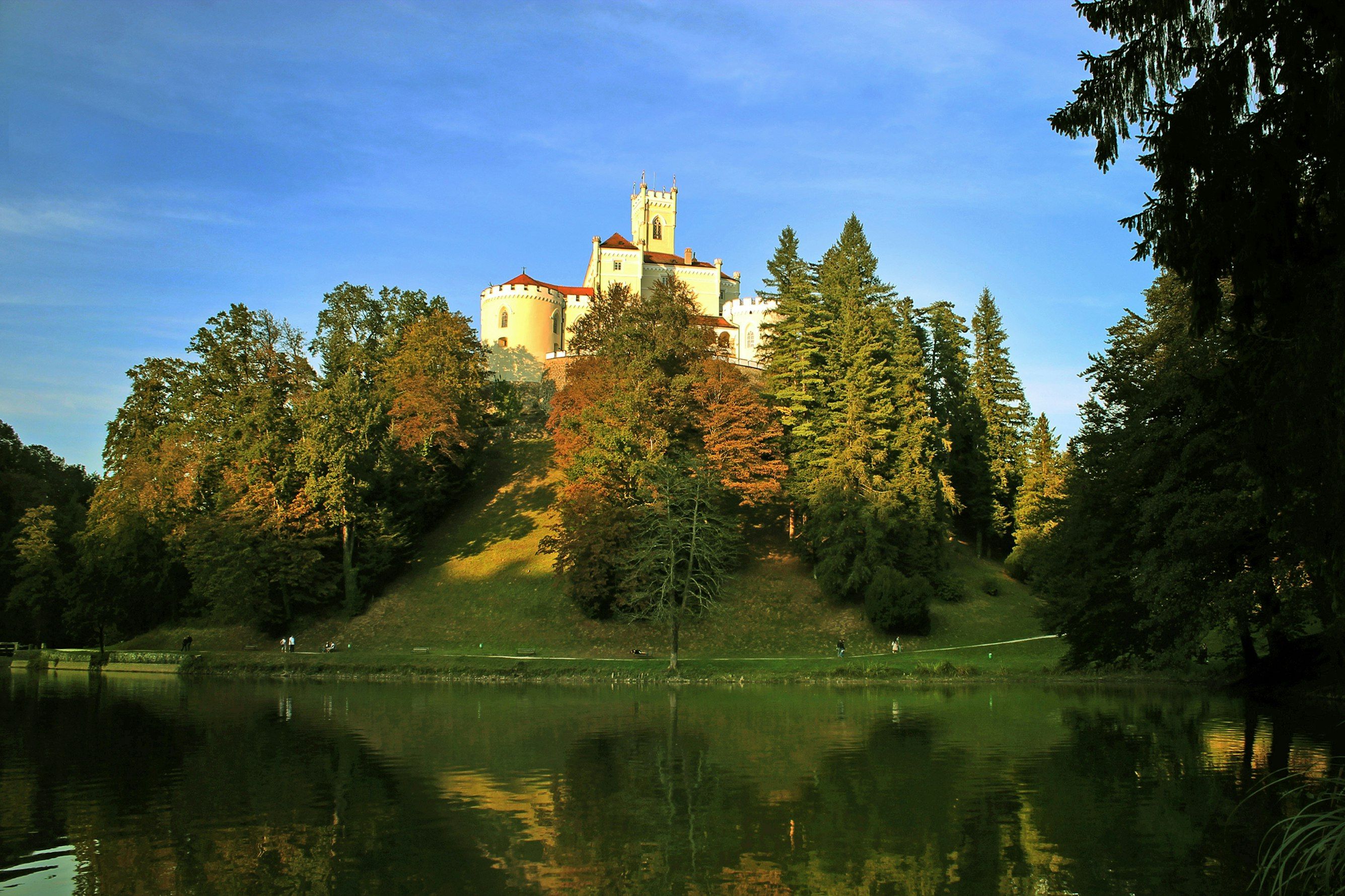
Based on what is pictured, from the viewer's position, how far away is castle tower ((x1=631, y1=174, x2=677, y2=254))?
91.1 meters

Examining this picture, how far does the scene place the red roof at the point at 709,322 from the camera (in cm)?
4247

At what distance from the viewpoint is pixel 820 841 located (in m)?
10.6

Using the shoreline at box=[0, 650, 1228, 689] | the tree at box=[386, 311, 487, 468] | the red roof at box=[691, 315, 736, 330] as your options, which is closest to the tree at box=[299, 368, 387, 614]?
the tree at box=[386, 311, 487, 468]

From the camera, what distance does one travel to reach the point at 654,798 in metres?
12.9

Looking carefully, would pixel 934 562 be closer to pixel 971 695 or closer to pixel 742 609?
pixel 742 609

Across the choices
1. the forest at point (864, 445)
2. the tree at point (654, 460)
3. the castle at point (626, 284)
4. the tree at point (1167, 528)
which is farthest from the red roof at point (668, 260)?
the tree at point (1167, 528)

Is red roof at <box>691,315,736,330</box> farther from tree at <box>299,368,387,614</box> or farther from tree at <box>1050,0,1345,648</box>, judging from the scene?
tree at <box>1050,0,1345,648</box>

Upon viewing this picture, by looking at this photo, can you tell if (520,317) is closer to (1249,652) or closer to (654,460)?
(654,460)

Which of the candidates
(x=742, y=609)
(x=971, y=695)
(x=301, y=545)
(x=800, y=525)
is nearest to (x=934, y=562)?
(x=800, y=525)

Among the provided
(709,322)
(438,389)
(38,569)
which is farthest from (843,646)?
(38,569)

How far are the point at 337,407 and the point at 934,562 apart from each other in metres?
25.5

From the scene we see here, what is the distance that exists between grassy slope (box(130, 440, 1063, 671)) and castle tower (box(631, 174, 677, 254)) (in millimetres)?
48876

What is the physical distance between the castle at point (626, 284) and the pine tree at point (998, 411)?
21017 millimetres

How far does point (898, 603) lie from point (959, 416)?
18.9m
